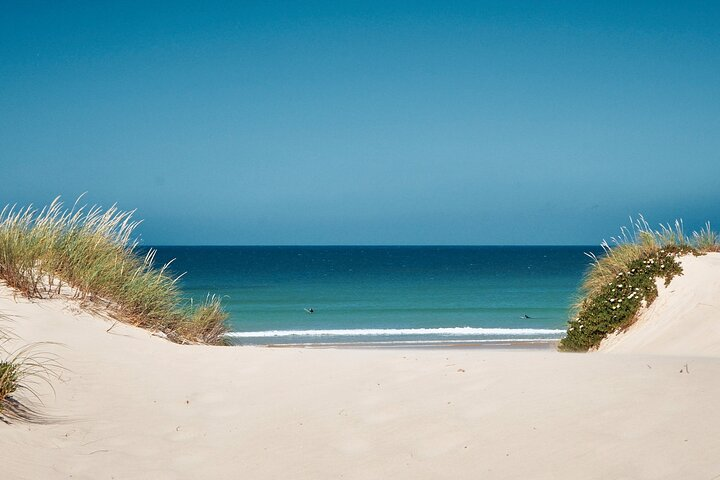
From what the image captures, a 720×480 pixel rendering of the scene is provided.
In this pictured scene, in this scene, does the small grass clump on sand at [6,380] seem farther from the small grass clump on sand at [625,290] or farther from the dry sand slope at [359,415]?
the small grass clump on sand at [625,290]

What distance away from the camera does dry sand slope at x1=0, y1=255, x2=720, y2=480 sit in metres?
4.48

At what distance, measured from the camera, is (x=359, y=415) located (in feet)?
18.3

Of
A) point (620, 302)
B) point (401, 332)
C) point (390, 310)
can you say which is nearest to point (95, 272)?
Result: point (620, 302)

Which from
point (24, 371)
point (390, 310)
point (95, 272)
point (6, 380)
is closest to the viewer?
point (6, 380)

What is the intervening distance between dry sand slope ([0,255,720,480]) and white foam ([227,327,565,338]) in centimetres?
1565

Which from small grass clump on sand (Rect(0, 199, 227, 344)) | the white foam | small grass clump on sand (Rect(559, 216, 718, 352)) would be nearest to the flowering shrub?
small grass clump on sand (Rect(559, 216, 718, 352))

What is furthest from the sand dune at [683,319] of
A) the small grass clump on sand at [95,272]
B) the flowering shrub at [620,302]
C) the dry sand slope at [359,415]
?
the small grass clump on sand at [95,272]

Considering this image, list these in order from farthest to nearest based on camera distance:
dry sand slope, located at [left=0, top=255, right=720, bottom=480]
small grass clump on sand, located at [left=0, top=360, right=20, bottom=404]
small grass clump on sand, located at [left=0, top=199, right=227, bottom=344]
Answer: small grass clump on sand, located at [left=0, top=199, right=227, bottom=344]
small grass clump on sand, located at [left=0, top=360, right=20, bottom=404]
dry sand slope, located at [left=0, top=255, right=720, bottom=480]

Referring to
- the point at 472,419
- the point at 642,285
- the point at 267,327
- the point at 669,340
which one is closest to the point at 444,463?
the point at 472,419

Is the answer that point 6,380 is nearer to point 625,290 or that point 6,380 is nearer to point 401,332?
point 625,290

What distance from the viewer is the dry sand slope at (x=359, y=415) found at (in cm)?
448

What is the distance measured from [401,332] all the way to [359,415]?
18521mm

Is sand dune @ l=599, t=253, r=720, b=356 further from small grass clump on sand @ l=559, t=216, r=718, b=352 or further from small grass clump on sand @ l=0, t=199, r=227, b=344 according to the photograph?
small grass clump on sand @ l=0, t=199, r=227, b=344

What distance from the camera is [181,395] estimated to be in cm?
639
